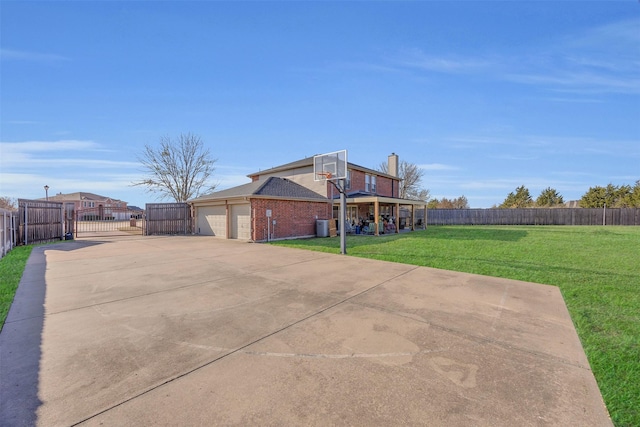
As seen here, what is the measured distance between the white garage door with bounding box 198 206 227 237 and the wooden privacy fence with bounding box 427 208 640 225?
24248 mm

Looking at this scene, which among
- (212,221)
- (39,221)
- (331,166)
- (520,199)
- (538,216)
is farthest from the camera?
(520,199)

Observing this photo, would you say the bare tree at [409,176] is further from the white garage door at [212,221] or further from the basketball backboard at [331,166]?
the white garage door at [212,221]

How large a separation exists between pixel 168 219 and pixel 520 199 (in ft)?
157

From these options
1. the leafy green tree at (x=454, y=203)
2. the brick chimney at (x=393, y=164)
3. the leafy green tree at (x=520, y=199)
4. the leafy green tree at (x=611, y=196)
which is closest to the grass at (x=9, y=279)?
the brick chimney at (x=393, y=164)

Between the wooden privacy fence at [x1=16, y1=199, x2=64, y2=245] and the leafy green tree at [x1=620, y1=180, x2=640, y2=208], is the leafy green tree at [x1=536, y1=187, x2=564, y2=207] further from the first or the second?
the wooden privacy fence at [x1=16, y1=199, x2=64, y2=245]

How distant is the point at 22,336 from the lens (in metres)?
3.58

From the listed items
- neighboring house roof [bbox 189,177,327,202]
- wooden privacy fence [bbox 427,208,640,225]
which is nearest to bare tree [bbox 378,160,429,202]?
wooden privacy fence [bbox 427,208,640,225]

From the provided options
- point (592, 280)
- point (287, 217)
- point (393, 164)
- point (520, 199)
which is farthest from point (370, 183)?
point (520, 199)

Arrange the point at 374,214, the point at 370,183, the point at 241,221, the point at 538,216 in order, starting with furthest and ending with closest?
the point at 538,216 < the point at 370,183 < the point at 374,214 < the point at 241,221

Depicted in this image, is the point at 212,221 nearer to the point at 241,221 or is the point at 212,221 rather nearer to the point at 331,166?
the point at 241,221

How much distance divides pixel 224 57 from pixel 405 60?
7.70m

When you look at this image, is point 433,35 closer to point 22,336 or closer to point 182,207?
point 22,336

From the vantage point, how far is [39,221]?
47.8 feet

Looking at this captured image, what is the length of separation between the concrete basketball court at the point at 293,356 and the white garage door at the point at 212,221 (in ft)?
36.3
